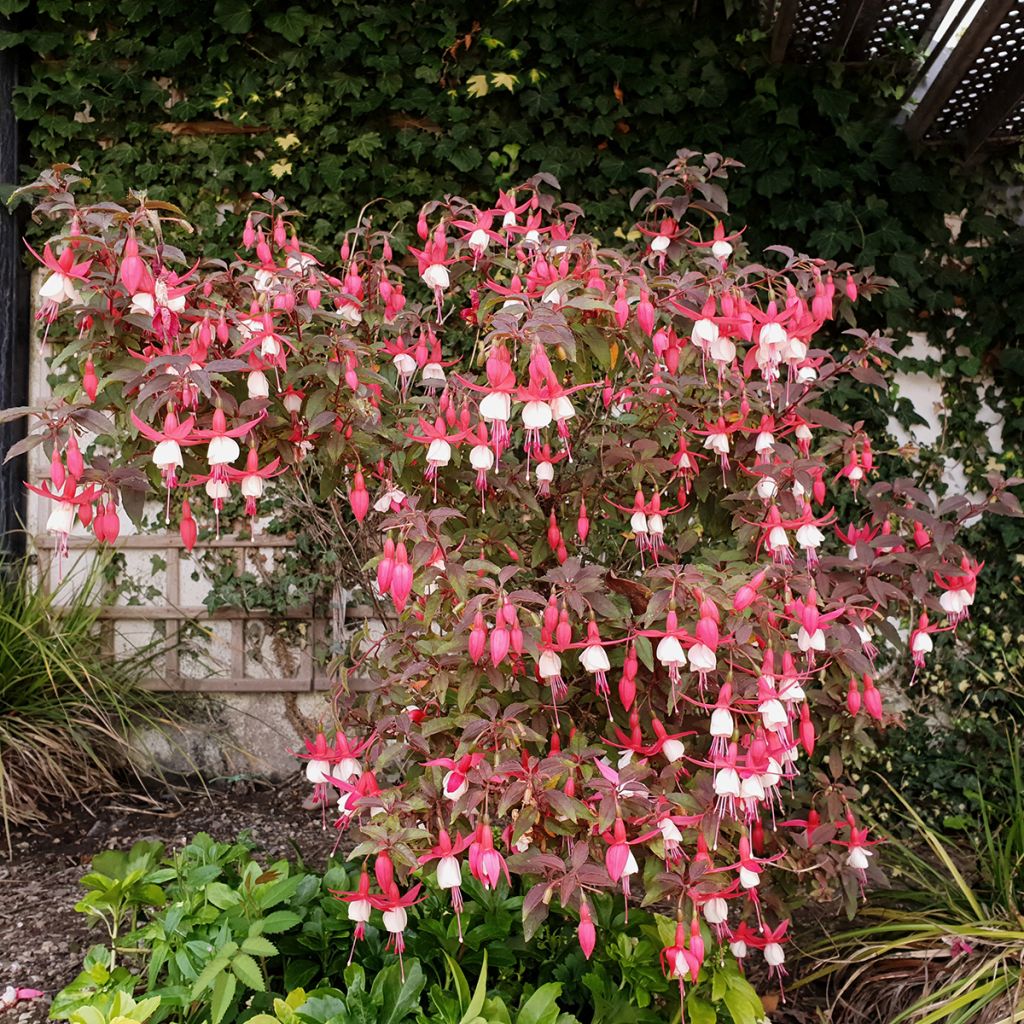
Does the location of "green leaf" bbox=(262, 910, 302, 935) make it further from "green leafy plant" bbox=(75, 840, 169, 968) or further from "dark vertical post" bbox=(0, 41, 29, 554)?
"dark vertical post" bbox=(0, 41, 29, 554)

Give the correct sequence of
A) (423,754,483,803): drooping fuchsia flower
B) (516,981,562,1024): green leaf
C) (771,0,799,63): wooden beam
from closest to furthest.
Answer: (423,754,483,803): drooping fuchsia flower, (516,981,562,1024): green leaf, (771,0,799,63): wooden beam

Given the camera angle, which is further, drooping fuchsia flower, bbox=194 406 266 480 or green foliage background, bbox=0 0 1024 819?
green foliage background, bbox=0 0 1024 819

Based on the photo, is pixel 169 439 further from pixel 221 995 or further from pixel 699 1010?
pixel 699 1010

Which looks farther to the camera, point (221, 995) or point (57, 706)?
point (57, 706)

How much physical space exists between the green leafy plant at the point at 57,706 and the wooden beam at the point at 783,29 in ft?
9.26

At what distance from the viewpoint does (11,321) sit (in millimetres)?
3285

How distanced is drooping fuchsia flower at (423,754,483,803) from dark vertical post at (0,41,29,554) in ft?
8.44

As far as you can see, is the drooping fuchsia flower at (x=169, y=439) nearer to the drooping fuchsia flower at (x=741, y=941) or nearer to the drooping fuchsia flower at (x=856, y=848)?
the drooping fuchsia flower at (x=741, y=941)

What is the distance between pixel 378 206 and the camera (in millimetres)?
3281

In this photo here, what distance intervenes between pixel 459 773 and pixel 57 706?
2053mm

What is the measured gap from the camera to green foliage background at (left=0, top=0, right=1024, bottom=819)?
10.2 ft

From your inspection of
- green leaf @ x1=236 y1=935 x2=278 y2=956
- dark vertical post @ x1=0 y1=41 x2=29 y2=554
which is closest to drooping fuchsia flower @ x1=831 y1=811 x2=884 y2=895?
green leaf @ x1=236 y1=935 x2=278 y2=956

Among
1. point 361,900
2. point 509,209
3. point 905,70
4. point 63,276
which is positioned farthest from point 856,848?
point 905,70

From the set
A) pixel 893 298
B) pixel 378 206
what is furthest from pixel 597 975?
pixel 378 206
